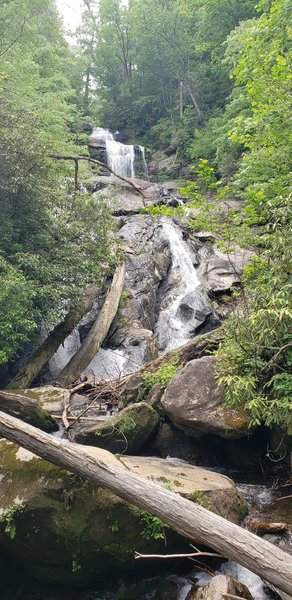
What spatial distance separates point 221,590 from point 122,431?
295cm

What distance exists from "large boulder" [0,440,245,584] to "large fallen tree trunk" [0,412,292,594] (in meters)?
0.40

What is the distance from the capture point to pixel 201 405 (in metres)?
5.86

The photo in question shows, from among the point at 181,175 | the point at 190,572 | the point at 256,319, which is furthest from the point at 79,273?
the point at 181,175

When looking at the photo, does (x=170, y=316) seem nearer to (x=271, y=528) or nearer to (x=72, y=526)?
(x=271, y=528)

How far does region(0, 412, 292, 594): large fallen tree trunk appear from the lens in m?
3.01

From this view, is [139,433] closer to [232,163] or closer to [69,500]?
[69,500]

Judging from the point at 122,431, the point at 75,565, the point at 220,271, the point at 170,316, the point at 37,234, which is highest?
the point at 37,234

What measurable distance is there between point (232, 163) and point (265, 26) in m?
10.9

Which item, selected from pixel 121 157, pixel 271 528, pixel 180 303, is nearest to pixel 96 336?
pixel 180 303

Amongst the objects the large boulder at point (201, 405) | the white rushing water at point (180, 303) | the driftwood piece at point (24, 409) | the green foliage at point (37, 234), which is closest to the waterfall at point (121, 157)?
the white rushing water at point (180, 303)

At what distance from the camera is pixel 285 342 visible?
17.5ft

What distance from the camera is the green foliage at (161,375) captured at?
23.8 ft

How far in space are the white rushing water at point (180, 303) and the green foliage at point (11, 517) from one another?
8226mm

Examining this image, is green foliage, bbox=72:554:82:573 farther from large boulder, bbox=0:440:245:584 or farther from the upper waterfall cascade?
the upper waterfall cascade
